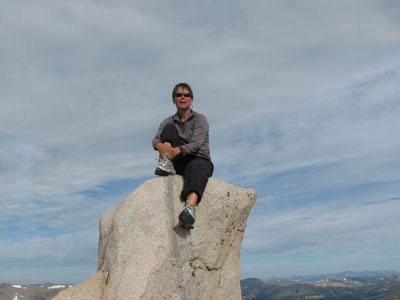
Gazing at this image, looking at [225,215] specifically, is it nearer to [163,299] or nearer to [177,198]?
[177,198]

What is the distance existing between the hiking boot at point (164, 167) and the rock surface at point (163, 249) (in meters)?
0.17

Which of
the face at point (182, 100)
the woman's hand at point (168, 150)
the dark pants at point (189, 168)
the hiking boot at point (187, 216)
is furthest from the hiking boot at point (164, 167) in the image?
the face at point (182, 100)

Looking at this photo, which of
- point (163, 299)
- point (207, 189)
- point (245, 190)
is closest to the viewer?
point (163, 299)

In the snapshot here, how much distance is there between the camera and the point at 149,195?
9.49 m

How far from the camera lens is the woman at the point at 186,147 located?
9.55 m

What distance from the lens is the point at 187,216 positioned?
346 inches

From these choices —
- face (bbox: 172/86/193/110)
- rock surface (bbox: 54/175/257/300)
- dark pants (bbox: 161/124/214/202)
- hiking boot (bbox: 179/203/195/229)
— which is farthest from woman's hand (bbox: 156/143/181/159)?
hiking boot (bbox: 179/203/195/229)

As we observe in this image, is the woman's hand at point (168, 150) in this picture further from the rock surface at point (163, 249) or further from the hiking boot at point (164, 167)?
the rock surface at point (163, 249)

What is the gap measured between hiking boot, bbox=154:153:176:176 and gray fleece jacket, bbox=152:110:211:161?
18.5 inches

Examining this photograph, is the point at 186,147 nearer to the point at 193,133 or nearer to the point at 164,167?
the point at 193,133

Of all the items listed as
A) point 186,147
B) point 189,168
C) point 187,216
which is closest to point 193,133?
point 186,147

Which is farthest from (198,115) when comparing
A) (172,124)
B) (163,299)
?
(163,299)

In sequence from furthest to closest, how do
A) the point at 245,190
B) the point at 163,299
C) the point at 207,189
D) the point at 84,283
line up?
the point at 245,190 < the point at 207,189 < the point at 84,283 < the point at 163,299

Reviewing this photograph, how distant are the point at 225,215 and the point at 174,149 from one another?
7.90ft
